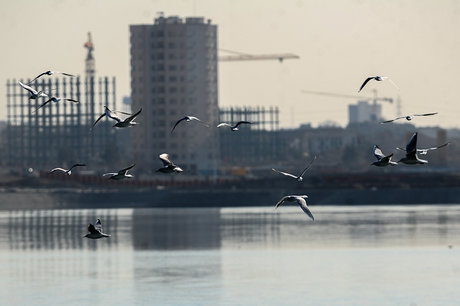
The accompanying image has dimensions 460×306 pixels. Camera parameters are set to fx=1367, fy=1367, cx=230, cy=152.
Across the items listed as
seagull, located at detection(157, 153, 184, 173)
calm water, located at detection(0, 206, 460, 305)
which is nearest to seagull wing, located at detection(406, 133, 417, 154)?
seagull, located at detection(157, 153, 184, 173)

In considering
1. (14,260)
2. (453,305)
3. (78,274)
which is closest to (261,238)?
(14,260)

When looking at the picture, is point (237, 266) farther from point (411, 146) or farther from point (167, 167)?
point (411, 146)

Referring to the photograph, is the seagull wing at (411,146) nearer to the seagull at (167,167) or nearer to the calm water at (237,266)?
the seagull at (167,167)

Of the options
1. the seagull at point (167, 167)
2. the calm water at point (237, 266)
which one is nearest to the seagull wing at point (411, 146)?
the seagull at point (167, 167)

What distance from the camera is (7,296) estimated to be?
107 meters

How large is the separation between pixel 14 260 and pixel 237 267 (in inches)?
1053

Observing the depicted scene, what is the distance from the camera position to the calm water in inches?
4077

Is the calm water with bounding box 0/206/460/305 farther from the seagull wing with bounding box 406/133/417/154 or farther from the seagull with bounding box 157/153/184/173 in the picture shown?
the seagull wing with bounding box 406/133/417/154

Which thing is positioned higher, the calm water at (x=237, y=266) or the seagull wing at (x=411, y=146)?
the seagull wing at (x=411, y=146)

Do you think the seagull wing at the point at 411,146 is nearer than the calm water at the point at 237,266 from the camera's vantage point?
Yes

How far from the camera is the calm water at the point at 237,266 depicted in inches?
4077

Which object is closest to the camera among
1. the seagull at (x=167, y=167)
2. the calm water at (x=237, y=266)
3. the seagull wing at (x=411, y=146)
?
the seagull wing at (x=411, y=146)

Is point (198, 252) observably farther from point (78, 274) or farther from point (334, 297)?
point (334, 297)

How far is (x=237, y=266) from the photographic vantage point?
12900cm
